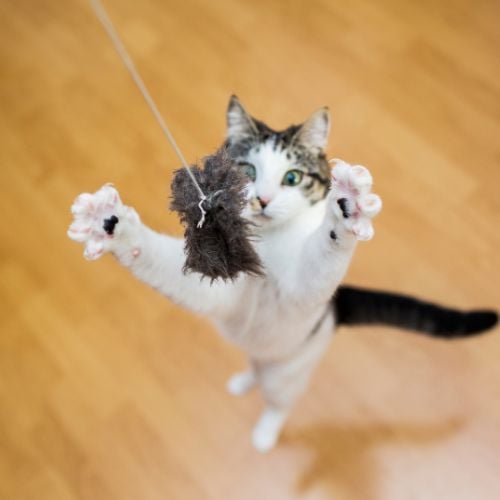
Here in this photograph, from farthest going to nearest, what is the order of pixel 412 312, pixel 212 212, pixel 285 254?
pixel 412 312 → pixel 285 254 → pixel 212 212

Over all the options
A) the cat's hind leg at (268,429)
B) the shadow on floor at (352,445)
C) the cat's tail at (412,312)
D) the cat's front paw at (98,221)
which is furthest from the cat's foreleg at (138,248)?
the shadow on floor at (352,445)

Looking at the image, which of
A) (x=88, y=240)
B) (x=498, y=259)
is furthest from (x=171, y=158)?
(x=88, y=240)

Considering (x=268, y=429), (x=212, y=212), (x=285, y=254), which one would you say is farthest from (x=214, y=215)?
(x=268, y=429)

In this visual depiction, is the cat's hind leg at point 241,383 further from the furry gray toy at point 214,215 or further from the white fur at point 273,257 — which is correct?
the furry gray toy at point 214,215

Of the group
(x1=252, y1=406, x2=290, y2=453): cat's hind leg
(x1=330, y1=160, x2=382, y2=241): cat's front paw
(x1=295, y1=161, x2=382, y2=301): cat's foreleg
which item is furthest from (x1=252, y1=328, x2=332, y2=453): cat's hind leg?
(x1=330, y1=160, x2=382, y2=241): cat's front paw

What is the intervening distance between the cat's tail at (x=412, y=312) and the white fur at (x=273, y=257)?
0.21 feet

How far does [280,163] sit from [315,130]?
0.27ft

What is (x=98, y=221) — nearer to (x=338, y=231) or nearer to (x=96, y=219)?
(x=96, y=219)

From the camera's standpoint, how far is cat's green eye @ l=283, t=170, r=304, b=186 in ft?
2.37

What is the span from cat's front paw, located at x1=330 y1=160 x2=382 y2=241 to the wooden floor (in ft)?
Answer: 2.81

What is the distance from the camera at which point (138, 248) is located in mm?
553

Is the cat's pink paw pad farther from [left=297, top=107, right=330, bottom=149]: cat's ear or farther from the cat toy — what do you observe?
[left=297, top=107, right=330, bottom=149]: cat's ear

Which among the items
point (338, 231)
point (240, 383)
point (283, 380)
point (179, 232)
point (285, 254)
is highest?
point (338, 231)

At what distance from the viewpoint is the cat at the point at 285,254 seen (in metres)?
0.51
